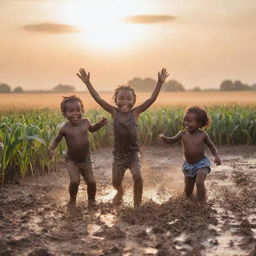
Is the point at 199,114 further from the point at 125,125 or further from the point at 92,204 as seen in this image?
the point at 92,204

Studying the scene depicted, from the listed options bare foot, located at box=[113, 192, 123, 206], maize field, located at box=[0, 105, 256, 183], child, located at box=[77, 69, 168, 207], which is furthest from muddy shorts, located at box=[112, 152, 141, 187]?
maize field, located at box=[0, 105, 256, 183]

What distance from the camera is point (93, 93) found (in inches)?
251

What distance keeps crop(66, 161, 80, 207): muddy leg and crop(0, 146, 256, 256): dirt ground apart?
0.11 metres

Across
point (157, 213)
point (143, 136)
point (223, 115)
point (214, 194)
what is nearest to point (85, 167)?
point (157, 213)

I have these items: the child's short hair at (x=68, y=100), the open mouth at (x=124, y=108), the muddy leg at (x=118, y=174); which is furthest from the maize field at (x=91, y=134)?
the open mouth at (x=124, y=108)

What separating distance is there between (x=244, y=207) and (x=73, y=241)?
7.51ft

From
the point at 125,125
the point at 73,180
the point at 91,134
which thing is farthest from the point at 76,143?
the point at 91,134

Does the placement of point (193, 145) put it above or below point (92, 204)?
above

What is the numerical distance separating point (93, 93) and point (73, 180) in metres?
1.07

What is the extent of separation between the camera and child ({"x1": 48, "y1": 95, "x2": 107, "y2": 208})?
6.16 metres

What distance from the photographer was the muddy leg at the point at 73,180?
615 cm

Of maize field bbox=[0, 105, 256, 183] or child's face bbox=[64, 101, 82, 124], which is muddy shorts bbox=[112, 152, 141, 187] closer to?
child's face bbox=[64, 101, 82, 124]

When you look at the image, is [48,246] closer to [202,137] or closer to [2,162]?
[202,137]

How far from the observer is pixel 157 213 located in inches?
216
